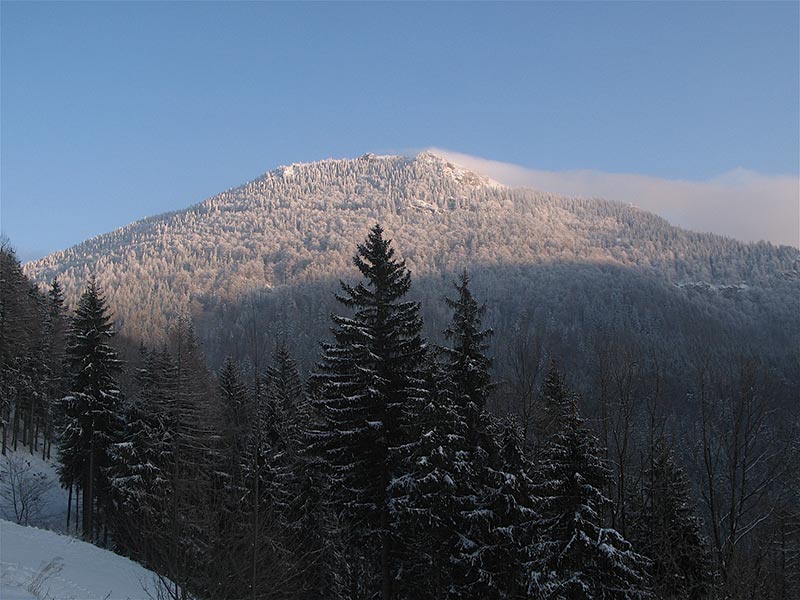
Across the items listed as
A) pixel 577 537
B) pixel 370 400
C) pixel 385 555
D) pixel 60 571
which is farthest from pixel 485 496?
pixel 60 571

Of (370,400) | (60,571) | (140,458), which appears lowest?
(60,571)

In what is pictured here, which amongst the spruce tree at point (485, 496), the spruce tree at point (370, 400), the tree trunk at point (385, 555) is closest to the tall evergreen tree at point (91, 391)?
the spruce tree at point (370, 400)

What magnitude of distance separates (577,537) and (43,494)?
40703 millimetres

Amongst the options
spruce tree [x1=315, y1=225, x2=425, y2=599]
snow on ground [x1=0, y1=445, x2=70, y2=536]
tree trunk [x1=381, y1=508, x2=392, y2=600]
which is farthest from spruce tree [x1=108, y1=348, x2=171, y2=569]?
tree trunk [x1=381, y1=508, x2=392, y2=600]

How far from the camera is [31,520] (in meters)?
34.6

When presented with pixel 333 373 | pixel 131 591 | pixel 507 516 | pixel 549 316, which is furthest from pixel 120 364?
pixel 549 316

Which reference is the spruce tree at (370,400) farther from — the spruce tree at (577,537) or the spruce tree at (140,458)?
the spruce tree at (140,458)

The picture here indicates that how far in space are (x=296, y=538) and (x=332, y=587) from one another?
361 cm

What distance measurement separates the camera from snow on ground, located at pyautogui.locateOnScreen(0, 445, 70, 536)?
34.3m

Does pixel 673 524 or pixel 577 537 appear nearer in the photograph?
pixel 577 537

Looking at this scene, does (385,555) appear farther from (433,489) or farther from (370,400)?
(370,400)

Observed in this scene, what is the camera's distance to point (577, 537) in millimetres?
16719

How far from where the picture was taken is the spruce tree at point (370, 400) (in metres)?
18.8

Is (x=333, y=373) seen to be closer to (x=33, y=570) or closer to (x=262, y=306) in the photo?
(x=33, y=570)
